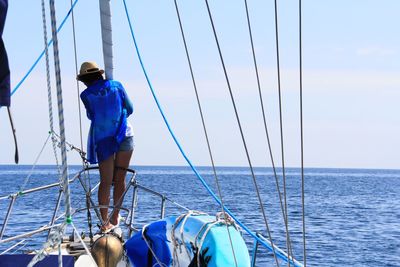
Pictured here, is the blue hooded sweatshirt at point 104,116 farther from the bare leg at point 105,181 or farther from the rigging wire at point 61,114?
the rigging wire at point 61,114

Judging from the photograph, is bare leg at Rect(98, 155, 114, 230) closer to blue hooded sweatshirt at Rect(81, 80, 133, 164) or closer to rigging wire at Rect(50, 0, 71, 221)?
blue hooded sweatshirt at Rect(81, 80, 133, 164)

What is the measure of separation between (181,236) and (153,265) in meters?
0.61

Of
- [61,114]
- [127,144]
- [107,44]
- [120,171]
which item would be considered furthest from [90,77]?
[61,114]

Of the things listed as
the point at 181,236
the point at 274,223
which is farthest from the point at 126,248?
the point at 274,223

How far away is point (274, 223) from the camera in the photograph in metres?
27.0

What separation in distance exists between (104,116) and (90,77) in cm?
37

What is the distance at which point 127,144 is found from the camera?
6.64 meters

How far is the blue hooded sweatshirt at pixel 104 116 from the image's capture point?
6.39 m

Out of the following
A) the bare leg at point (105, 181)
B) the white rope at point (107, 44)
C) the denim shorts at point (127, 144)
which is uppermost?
the white rope at point (107, 44)

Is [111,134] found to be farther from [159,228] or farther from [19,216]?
[19,216]

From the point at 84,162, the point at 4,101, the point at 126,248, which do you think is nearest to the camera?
the point at 4,101

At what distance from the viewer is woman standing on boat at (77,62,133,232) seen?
640 cm

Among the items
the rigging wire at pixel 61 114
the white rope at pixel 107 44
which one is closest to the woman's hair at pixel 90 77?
the white rope at pixel 107 44

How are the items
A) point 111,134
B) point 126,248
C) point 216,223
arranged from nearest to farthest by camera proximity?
point 216,223, point 126,248, point 111,134
